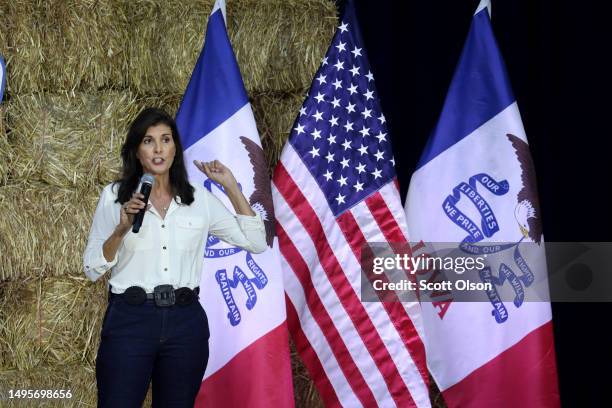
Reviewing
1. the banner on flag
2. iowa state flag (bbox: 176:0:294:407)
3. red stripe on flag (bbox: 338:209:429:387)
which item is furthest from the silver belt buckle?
the banner on flag

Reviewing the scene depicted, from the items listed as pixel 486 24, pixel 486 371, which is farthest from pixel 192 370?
pixel 486 24

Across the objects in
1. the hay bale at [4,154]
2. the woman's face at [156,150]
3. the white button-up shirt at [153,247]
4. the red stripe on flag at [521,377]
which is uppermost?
the hay bale at [4,154]

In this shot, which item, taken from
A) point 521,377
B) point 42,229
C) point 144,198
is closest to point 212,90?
point 42,229

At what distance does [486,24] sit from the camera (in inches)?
154

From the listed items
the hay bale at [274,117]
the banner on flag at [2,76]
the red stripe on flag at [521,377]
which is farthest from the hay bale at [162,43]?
the red stripe on flag at [521,377]

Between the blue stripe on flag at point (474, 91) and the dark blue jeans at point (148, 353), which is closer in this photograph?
the dark blue jeans at point (148, 353)

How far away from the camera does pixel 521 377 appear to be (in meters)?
3.74

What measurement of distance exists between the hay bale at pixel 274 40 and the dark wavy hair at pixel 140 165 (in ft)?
3.41

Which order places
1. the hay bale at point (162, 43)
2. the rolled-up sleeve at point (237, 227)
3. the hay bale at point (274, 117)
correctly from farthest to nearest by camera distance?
the hay bale at point (274, 117) < the hay bale at point (162, 43) < the rolled-up sleeve at point (237, 227)

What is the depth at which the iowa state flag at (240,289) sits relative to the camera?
3.70m

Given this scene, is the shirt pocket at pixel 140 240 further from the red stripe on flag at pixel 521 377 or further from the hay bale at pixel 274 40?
the red stripe on flag at pixel 521 377

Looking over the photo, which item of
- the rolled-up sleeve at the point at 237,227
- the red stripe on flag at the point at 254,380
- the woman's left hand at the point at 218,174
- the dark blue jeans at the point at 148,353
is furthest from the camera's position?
the red stripe on flag at the point at 254,380

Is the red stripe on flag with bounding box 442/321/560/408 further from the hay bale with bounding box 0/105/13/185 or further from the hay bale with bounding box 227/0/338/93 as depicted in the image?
the hay bale with bounding box 0/105/13/185

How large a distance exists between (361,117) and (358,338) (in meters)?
0.91
